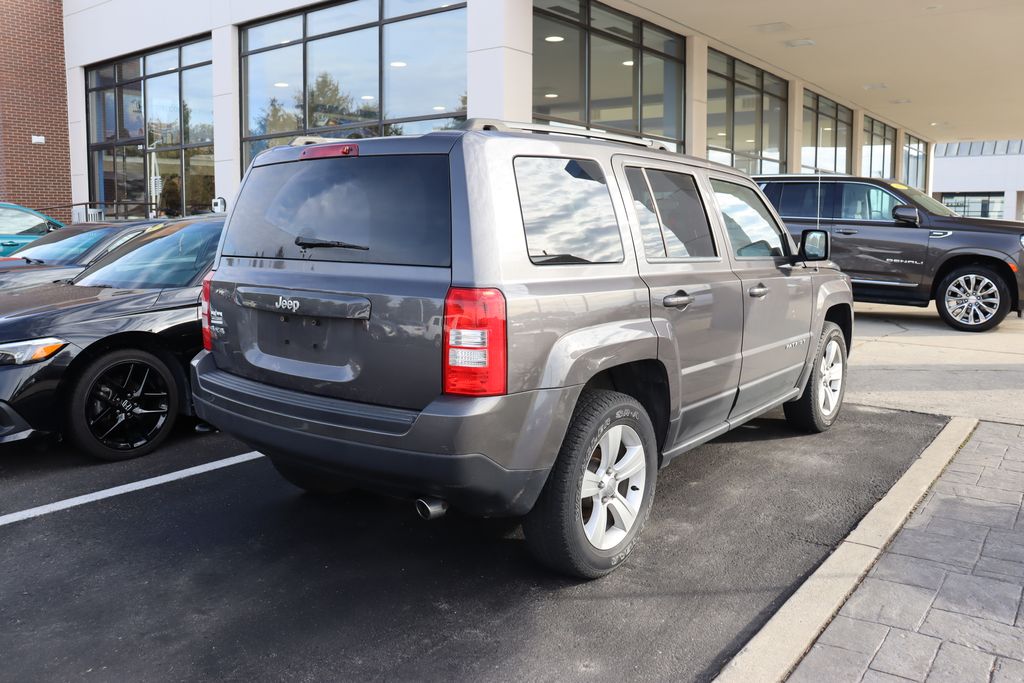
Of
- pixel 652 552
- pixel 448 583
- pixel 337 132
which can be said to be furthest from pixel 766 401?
pixel 337 132

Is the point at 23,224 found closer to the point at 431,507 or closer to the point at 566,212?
the point at 566,212

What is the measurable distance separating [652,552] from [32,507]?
3286 mm

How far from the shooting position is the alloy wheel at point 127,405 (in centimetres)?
534

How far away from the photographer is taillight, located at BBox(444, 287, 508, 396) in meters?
3.04

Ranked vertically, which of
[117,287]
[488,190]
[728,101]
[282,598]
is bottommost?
[282,598]

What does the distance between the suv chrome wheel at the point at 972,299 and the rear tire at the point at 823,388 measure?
6.12 meters

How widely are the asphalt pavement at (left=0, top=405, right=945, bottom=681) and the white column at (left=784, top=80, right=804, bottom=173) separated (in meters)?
16.6

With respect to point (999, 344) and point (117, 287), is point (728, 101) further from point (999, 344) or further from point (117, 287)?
point (117, 287)

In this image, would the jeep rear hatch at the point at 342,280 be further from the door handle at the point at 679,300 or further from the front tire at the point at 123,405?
the front tire at the point at 123,405

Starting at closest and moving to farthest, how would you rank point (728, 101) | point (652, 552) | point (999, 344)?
1. point (652, 552)
2. point (999, 344)
3. point (728, 101)

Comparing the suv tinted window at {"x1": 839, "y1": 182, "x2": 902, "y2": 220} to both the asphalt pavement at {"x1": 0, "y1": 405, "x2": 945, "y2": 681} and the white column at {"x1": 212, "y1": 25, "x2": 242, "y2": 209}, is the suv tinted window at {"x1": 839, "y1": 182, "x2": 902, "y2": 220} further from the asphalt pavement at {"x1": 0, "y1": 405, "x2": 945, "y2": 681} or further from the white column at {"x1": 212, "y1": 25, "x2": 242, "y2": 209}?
the white column at {"x1": 212, "y1": 25, "x2": 242, "y2": 209}

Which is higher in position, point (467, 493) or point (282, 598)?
point (467, 493)

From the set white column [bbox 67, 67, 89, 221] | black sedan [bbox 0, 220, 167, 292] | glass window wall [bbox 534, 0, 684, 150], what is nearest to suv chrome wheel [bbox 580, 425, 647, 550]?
black sedan [bbox 0, 220, 167, 292]

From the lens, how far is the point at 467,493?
10.3 feet
